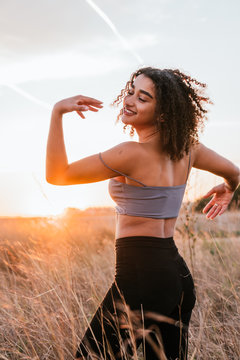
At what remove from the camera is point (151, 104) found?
1.91 m

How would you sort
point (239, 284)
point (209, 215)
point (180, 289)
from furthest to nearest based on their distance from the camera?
point (239, 284)
point (209, 215)
point (180, 289)

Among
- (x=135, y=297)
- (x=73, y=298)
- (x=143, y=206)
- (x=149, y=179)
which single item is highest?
(x=149, y=179)

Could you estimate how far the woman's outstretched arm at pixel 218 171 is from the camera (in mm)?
2158

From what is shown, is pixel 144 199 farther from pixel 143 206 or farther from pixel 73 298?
pixel 73 298

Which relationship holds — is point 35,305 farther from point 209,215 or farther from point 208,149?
point 208,149

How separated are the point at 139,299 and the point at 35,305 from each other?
186 cm

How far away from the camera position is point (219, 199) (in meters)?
2.62

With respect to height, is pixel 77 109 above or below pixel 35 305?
above

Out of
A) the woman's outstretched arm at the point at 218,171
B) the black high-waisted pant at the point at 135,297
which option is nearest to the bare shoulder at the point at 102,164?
the black high-waisted pant at the point at 135,297

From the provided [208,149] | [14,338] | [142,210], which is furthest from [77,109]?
[14,338]

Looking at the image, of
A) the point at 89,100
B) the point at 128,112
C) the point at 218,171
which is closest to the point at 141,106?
the point at 128,112

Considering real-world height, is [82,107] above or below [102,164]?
above

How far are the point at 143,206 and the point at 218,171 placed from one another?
0.77 meters

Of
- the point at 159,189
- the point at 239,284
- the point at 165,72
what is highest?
the point at 165,72
